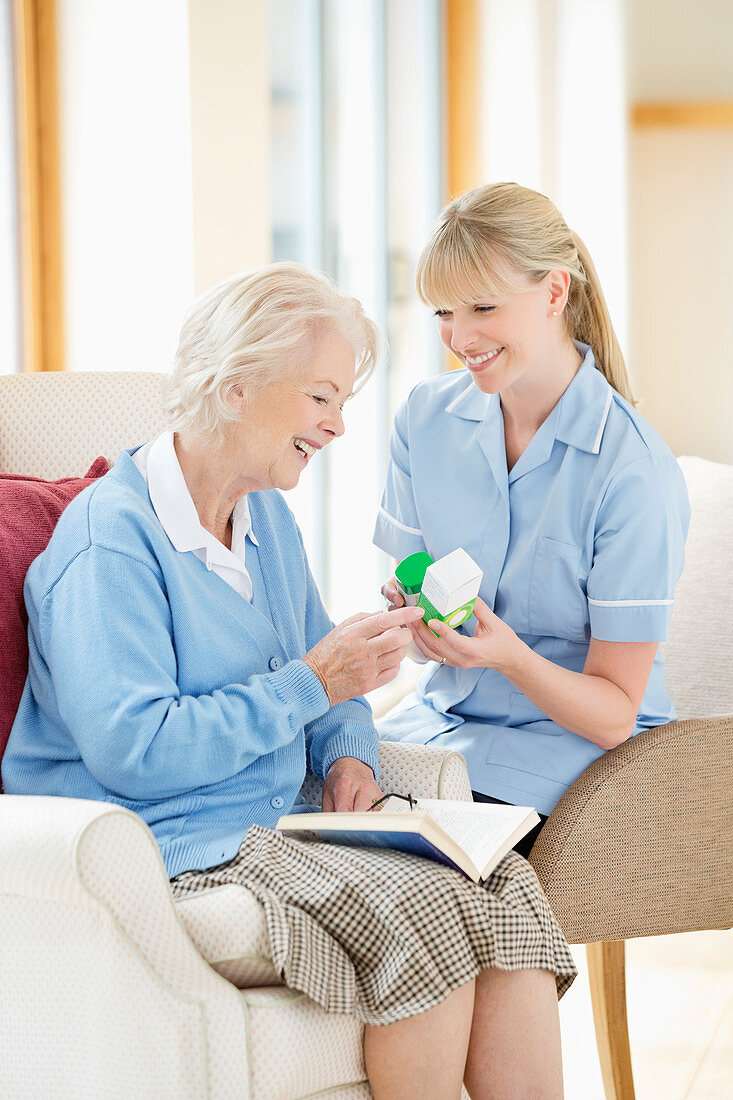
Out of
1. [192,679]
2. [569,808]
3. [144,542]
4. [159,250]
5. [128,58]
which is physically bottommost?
[569,808]

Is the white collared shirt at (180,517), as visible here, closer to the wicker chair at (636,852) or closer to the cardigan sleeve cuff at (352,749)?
the cardigan sleeve cuff at (352,749)

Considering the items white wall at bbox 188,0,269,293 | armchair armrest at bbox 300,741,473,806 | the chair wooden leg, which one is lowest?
the chair wooden leg

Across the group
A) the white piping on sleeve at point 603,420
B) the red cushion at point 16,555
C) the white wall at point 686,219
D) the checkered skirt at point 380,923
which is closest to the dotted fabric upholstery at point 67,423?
the red cushion at point 16,555

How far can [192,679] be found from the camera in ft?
4.60

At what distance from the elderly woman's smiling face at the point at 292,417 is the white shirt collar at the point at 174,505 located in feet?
0.29

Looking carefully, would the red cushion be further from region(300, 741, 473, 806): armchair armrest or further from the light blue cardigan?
region(300, 741, 473, 806): armchair armrest

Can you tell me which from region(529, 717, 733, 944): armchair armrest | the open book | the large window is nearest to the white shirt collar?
the open book

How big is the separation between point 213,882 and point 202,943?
0.09m

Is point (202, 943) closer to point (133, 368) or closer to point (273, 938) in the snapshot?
point (273, 938)

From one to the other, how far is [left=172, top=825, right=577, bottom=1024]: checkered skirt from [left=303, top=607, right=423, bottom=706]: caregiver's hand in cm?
22

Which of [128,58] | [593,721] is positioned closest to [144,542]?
[593,721]

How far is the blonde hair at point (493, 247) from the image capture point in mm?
1617

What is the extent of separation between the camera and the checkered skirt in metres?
1.18

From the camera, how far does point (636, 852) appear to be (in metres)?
1.65
